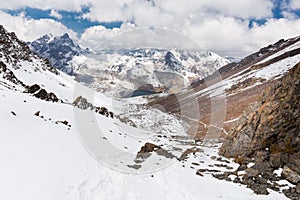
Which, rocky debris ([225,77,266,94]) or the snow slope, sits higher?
rocky debris ([225,77,266,94])

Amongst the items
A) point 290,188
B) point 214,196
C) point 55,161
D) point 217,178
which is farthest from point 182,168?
point 55,161

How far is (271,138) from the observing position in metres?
25.3

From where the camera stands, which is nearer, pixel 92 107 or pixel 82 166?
pixel 82 166

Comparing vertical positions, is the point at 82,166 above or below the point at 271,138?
below

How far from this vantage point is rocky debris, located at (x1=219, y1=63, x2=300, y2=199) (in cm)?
2123

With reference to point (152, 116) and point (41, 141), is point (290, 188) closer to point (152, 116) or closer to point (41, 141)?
point (41, 141)

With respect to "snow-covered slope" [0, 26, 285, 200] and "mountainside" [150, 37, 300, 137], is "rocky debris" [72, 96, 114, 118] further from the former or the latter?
"mountainside" [150, 37, 300, 137]

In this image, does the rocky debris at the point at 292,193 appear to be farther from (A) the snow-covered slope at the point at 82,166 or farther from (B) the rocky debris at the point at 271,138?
(A) the snow-covered slope at the point at 82,166

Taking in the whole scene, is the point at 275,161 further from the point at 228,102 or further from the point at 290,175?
the point at 228,102

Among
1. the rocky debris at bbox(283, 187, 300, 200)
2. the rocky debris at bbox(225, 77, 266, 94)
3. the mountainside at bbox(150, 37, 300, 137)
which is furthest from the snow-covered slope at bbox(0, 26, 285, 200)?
the rocky debris at bbox(225, 77, 266, 94)

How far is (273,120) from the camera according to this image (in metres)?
26.0

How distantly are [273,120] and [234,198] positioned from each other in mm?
12170

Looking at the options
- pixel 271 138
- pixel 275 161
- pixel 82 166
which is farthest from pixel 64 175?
pixel 271 138

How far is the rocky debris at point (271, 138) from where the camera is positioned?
21.2m
